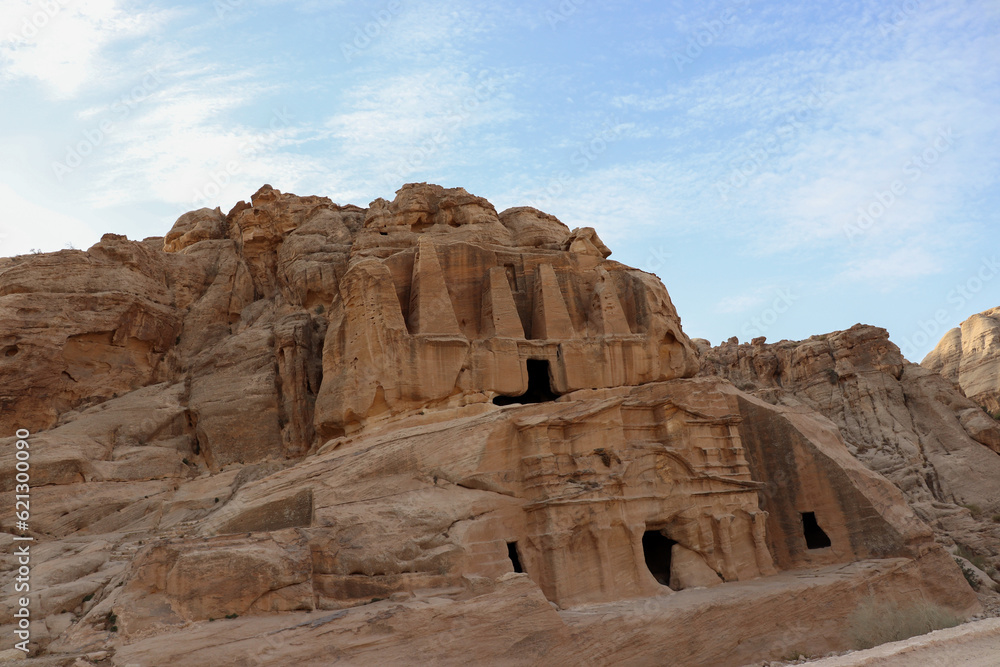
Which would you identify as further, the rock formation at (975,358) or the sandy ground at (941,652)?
the rock formation at (975,358)

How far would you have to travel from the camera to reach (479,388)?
30.7 metres

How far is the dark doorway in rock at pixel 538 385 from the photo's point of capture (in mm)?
33625

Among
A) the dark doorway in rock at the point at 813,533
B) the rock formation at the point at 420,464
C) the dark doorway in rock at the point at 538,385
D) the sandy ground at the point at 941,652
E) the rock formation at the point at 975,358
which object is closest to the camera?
the sandy ground at the point at 941,652

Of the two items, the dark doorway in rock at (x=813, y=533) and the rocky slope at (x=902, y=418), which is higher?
the rocky slope at (x=902, y=418)

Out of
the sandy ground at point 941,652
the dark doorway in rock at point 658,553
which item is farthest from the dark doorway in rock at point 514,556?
the sandy ground at point 941,652

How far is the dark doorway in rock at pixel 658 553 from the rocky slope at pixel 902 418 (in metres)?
15.0

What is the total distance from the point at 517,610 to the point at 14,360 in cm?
2338

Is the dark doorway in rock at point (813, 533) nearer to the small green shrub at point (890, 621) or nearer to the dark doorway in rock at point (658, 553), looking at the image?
the small green shrub at point (890, 621)

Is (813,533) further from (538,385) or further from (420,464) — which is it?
(420,464)

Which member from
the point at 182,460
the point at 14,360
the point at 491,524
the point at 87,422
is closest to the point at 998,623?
the point at 491,524

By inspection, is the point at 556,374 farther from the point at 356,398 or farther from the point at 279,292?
the point at 279,292

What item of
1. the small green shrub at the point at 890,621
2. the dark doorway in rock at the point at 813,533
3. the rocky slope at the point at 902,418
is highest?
the rocky slope at the point at 902,418

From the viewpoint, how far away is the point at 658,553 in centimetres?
2928

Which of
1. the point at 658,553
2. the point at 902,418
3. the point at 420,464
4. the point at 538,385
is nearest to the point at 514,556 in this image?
the point at 420,464
